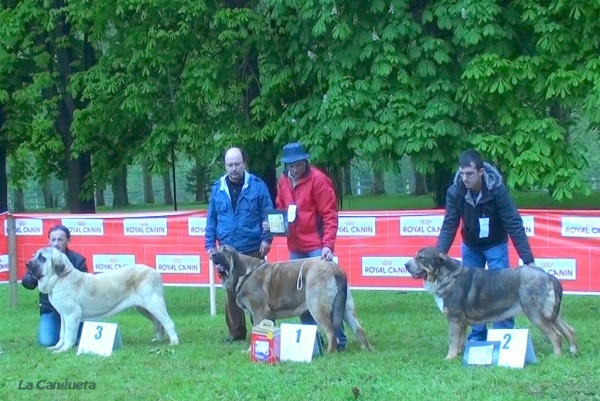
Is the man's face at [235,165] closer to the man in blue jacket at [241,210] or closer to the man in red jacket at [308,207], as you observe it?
the man in blue jacket at [241,210]

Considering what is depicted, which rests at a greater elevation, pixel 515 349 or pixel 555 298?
pixel 555 298

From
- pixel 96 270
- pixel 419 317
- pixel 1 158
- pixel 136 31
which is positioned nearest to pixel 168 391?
pixel 419 317

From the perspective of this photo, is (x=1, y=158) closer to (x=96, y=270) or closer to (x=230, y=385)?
(x=96, y=270)

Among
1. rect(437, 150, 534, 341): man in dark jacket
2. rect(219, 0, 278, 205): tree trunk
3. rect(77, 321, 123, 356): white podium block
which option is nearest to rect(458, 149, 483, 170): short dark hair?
rect(437, 150, 534, 341): man in dark jacket

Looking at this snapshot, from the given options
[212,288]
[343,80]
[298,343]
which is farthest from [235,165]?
[343,80]

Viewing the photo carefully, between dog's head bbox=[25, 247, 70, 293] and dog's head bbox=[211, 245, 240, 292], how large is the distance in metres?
1.59

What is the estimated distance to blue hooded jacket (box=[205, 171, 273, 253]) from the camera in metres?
8.35

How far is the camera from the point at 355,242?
1116cm

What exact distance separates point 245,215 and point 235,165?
0.51 m

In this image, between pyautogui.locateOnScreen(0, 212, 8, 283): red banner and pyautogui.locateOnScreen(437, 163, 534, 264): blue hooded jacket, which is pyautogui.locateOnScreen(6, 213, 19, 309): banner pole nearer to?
pyautogui.locateOnScreen(0, 212, 8, 283): red banner

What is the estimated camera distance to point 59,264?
27.5ft

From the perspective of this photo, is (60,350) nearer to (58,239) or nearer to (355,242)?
(58,239)

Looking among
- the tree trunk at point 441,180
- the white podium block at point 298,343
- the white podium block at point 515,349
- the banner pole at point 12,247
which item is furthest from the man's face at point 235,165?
the tree trunk at point 441,180

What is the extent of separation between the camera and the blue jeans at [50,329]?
884 centimetres
